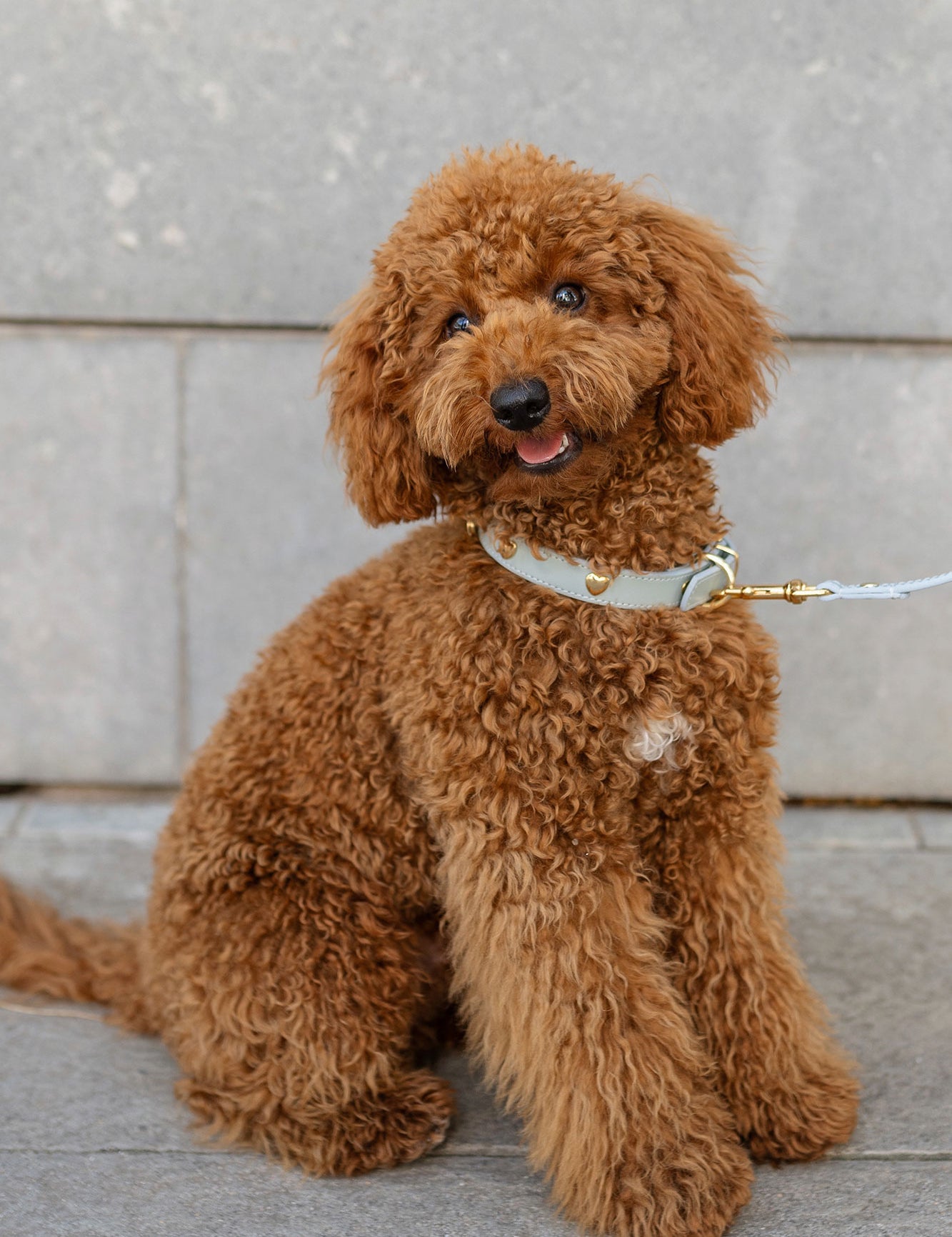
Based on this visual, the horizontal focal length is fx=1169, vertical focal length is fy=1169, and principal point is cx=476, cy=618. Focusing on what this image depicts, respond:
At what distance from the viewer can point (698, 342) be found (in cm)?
194

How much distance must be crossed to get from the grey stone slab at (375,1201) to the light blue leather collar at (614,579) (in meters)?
1.07

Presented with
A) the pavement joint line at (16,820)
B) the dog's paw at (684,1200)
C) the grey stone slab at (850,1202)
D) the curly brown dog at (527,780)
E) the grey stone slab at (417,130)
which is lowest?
the grey stone slab at (850,1202)

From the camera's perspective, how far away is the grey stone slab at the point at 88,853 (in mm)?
3160

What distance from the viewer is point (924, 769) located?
3.56 metres

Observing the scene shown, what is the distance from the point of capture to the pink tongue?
1.83 m

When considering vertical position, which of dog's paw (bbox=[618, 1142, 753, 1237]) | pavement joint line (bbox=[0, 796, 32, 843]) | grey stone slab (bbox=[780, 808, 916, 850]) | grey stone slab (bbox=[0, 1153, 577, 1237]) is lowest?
grey stone slab (bbox=[0, 1153, 577, 1237])

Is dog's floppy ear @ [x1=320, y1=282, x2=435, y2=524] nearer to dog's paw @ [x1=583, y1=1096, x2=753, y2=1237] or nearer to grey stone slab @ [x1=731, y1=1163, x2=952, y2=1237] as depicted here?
dog's paw @ [x1=583, y1=1096, x2=753, y2=1237]

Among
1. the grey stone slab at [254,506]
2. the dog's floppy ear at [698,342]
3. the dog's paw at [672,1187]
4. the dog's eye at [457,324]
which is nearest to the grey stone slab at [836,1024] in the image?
the dog's paw at [672,1187]

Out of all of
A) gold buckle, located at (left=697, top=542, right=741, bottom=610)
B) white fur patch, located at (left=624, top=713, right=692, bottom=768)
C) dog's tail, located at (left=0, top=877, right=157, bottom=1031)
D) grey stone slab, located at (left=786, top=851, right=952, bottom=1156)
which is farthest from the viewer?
dog's tail, located at (left=0, top=877, right=157, bottom=1031)

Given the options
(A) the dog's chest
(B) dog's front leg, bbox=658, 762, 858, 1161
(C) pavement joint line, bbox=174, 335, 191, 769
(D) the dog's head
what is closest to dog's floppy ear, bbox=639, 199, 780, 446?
(D) the dog's head

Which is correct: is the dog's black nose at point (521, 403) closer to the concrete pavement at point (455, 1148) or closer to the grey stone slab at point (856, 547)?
the concrete pavement at point (455, 1148)

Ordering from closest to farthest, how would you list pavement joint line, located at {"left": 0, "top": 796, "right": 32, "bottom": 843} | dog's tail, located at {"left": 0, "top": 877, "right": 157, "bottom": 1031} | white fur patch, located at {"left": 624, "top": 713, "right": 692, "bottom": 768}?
white fur patch, located at {"left": 624, "top": 713, "right": 692, "bottom": 768}
dog's tail, located at {"left": 0, "top": 877, "right": 157, "bottom": 1031}
pavement joint line, located at {"left": 0, "top": 796, "right": 32, "bottom": 843}

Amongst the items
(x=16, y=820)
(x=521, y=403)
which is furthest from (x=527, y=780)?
(x=16, y=820)

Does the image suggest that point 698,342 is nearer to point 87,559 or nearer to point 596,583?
point 596,583
